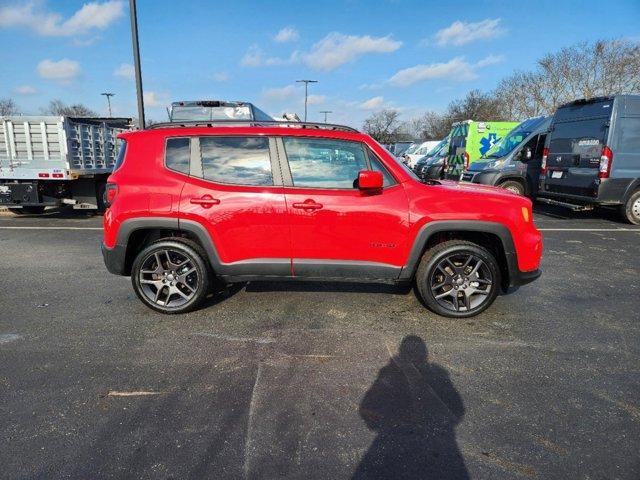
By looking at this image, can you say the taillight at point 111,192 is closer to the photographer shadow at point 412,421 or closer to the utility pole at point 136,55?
the photographer shadow at point 412,421

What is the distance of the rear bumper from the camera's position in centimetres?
372

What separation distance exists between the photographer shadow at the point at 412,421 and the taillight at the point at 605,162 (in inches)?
287

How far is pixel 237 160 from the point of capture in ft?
11.8

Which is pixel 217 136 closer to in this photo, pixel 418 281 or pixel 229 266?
pixel 229 266

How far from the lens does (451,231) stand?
3770mm

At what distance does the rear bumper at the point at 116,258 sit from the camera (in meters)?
3.72

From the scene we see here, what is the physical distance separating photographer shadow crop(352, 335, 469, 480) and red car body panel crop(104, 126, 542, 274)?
1.14 meters

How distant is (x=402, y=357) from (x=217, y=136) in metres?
2.56

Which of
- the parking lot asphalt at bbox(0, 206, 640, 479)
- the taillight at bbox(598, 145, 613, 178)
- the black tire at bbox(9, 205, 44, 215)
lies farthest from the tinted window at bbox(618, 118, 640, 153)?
the black tire at bbox(9, 205, 44, 215)

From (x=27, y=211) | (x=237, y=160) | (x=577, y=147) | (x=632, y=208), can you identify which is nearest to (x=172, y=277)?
(x=237, y=160)

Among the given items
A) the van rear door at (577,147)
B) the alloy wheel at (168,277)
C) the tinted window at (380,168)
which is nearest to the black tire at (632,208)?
the van rear door at (577,147)

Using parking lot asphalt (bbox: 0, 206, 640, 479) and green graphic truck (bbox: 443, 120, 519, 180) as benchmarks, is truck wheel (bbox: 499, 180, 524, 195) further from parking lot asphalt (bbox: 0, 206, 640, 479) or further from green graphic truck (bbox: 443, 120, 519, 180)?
parking lot asphalt (bbox: 0, 206, 640, 479)

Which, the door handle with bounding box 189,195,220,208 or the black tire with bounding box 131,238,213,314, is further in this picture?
the black tire with bounding box 131,238,213,314

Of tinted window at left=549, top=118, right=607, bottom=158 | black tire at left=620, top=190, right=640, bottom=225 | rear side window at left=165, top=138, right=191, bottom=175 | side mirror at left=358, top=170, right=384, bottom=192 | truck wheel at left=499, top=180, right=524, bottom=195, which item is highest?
tinted window at left=549, top=118, right=607, bottom=158
